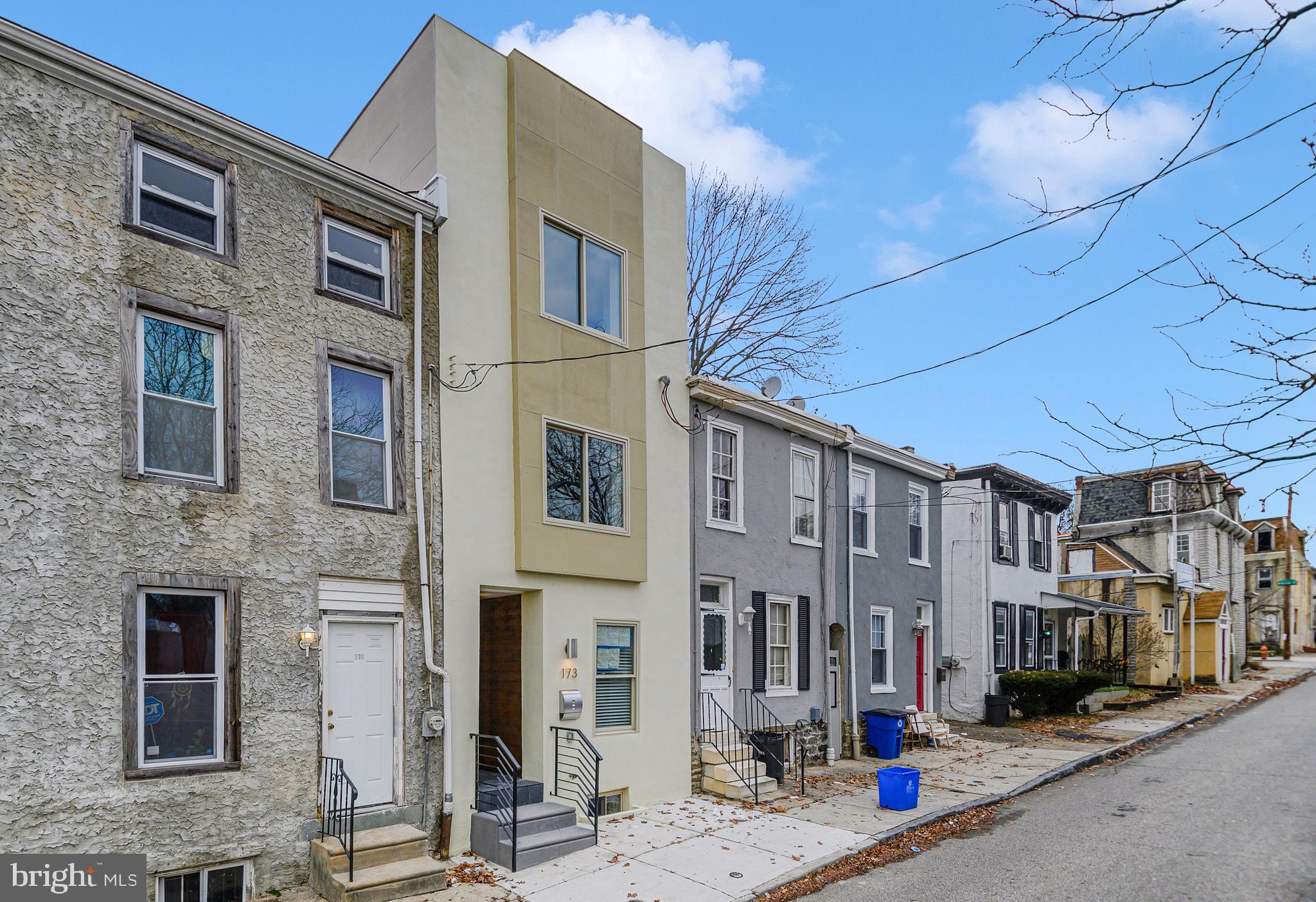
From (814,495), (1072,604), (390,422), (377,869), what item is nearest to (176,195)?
(390,422)

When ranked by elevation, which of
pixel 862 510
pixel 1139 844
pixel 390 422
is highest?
pixel 390 422

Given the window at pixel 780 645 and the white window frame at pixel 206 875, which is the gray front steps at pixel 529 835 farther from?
the window at pixel 780 645

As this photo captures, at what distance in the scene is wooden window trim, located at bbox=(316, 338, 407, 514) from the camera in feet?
30.7

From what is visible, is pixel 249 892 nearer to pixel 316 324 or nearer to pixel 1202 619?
pixel 316 324

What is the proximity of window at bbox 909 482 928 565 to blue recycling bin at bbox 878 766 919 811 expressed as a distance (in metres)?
7.49

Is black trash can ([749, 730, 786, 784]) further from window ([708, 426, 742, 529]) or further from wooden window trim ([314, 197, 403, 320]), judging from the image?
wooden window trim ([314, 197, 403, 320])

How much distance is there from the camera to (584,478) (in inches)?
471

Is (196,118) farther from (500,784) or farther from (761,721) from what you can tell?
(761,721)

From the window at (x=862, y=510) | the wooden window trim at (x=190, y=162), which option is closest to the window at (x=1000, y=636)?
the window at (x=862, y=510)

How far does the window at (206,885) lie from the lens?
776 centimetres

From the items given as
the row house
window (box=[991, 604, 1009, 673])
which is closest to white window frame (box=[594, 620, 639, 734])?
window (box=[991, 604, 1009, 673])

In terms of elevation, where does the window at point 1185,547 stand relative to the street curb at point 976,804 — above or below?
above

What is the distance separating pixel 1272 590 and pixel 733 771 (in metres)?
53.5

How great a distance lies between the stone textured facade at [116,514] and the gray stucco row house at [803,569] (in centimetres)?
585
